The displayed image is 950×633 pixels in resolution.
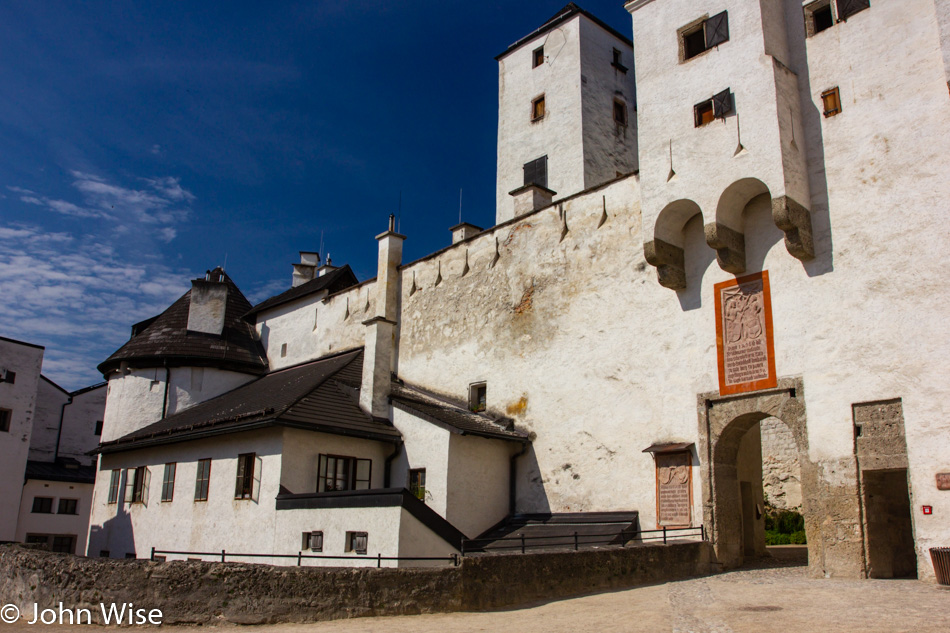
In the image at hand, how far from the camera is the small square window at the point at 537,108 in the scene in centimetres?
3130

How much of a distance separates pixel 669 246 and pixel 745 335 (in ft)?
9.11

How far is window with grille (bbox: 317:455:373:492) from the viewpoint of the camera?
1899 cm

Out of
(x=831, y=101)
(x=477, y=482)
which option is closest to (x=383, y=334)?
(x=477, y=482)

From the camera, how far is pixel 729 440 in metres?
16.7

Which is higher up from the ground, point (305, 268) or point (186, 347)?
point (305, 268)

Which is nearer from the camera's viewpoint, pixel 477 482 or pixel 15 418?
pixel 477 482

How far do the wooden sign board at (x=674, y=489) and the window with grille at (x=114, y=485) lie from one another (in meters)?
16.8

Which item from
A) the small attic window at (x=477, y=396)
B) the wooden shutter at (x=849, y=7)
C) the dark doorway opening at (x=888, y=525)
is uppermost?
the wooden shutter at (x=849, y=7)

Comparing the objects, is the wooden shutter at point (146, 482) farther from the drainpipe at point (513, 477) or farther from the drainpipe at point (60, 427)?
the drainpipe at point (60, 427)

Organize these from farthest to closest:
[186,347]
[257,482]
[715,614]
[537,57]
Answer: [537,57]
[186,347]
[257,482]
[715,614]

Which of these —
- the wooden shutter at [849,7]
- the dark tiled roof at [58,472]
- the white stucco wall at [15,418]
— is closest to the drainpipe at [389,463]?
the wooden shutter at [849,7]

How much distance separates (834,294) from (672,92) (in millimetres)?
6237

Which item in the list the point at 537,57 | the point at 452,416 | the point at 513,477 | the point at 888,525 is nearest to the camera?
the point at 888,525

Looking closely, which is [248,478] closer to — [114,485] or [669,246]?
[114,485]
